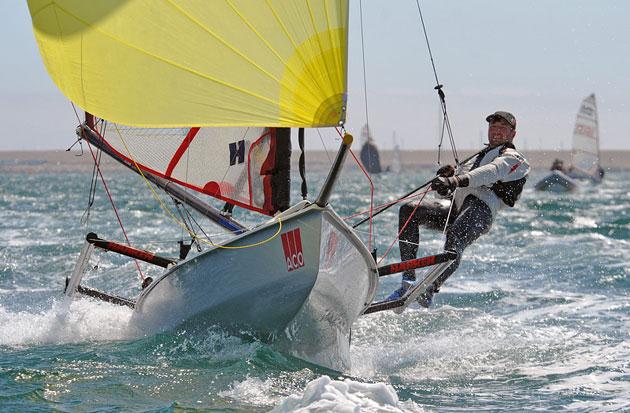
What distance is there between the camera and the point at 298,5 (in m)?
5.52

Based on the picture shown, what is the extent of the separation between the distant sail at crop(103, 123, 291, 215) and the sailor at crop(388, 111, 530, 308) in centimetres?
99

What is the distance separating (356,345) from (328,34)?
2.91m

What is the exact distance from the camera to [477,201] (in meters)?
6.84

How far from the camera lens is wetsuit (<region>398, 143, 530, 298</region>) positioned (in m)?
6.62

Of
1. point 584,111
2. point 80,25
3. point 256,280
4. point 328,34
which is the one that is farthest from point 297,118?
point 584,111

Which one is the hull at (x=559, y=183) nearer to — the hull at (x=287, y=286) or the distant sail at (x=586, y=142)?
the distant sail at (x=586, y=142)

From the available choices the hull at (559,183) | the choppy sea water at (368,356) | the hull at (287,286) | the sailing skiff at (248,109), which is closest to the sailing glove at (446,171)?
the sailing skiff at (248,109)

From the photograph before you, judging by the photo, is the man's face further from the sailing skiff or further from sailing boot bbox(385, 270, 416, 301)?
sailing boot bbox(385, 270, 416, 301)

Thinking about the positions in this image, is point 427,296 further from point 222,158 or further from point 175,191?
point 175,191

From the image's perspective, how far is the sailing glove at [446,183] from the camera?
6141 mm

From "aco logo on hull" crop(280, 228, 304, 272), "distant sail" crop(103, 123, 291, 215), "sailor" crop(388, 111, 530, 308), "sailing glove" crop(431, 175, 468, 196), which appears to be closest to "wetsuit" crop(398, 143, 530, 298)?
"sailor" crop(388, 111, 530, 308)

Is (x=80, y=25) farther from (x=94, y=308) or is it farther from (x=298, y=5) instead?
(x=94, y=308)

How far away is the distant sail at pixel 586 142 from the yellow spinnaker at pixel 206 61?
156 feet

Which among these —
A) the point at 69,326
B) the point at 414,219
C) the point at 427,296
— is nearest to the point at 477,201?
the point at 414,219
